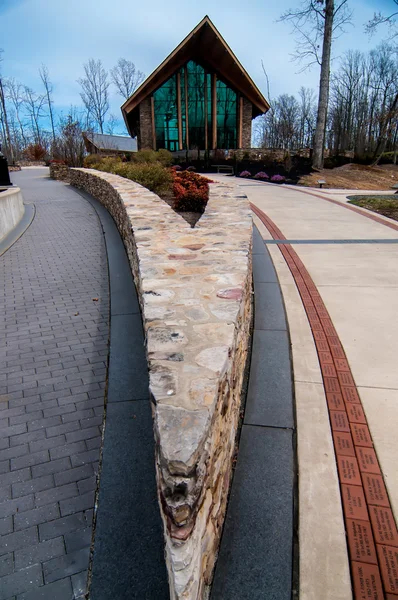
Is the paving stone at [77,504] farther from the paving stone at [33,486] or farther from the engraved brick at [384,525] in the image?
the engraved brick at [384,525]

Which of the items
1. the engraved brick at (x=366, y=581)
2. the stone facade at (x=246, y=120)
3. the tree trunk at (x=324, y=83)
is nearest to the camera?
the engraved brick at (x=366, y=581)

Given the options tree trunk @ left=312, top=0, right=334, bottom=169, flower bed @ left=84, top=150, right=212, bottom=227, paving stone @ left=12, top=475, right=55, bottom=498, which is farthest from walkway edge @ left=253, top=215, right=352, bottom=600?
tree trunk @ left=312, top=0, right=334, bottom=169

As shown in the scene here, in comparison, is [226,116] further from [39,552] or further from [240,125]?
[39,552]

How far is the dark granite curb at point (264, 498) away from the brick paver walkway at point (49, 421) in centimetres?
79

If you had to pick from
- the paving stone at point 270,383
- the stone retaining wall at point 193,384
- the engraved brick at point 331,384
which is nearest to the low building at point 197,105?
the paving stone at point 270,383

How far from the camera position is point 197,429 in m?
1.63

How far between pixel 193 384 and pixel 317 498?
47.5 inches

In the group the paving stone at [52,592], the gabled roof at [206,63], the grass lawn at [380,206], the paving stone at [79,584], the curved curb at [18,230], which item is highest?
the gabled roof at [206,63]

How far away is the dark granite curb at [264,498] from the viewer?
2.03 meters

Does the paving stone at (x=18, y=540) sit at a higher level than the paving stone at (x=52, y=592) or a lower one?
higher

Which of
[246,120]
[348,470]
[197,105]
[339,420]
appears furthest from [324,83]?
[348,470]

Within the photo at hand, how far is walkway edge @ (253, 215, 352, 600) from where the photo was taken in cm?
201

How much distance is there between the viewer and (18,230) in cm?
987

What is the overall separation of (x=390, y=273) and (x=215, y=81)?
2785 centimetres
